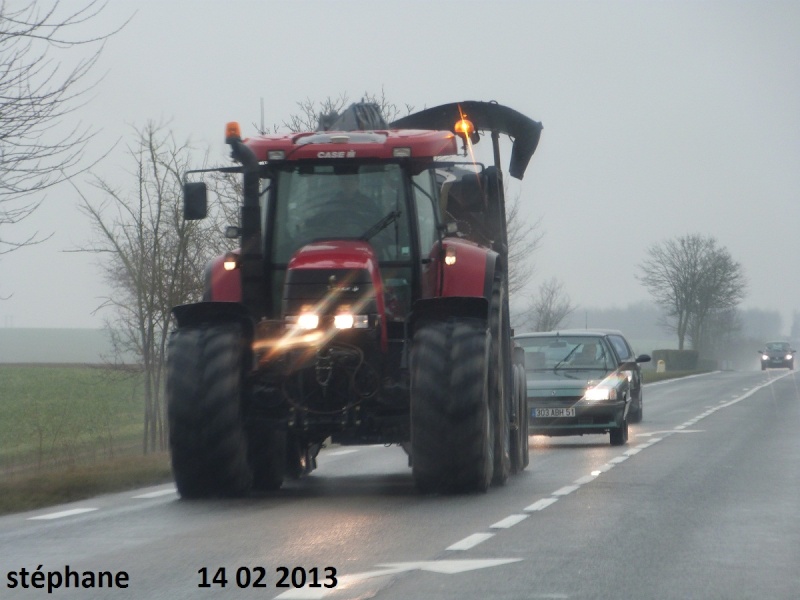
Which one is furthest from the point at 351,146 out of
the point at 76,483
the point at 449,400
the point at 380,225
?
the point at 76,483

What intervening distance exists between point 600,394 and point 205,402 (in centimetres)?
996

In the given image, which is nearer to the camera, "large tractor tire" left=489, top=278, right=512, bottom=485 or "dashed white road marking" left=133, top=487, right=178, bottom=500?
"dashed white road marking" left=133, top=487, right=178, bottom=500

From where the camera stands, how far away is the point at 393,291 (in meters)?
12.5

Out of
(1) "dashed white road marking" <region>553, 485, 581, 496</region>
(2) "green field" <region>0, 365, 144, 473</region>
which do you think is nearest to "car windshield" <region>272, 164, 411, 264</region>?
(1) "dashed white road marking" <region>553, 485, 581, 496</region>

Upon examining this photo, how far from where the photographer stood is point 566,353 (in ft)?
74.1

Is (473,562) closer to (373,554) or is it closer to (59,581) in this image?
(373,554)

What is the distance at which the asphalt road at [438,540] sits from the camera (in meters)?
7.40

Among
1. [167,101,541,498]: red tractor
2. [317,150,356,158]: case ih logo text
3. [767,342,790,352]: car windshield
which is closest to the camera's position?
[167,101,541,498]: red tractor

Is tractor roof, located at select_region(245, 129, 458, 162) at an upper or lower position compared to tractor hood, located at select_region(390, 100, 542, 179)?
lower

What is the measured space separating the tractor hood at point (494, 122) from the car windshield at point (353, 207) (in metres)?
3.58

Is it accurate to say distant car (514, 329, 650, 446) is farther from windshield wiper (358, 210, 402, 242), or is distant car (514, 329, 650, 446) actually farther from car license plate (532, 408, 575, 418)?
windshield wiper (358, 210, 402, 242)

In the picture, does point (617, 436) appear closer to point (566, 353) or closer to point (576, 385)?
point (576, 385)

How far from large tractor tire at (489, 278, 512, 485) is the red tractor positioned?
80mm

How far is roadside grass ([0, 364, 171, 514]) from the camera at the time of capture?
13242 mm
